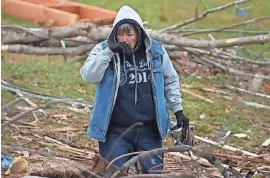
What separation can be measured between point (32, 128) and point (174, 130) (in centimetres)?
298

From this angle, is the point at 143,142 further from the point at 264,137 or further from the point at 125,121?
the point at 264,137

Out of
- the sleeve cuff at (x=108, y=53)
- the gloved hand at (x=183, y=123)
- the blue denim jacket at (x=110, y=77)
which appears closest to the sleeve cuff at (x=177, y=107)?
the gloved hand at (x=183, y=123)

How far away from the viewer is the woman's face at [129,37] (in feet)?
18.8

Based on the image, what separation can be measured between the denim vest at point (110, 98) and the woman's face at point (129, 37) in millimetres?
144

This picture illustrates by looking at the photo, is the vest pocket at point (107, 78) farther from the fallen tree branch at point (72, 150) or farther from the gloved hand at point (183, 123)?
the fallen tree branch at point (72, 150)

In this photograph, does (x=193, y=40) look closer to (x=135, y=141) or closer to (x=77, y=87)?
(x=135, y=141)

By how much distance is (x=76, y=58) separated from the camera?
40.4ft

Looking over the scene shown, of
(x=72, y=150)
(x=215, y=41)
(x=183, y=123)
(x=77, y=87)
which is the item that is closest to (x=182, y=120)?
(x=183, y=123)

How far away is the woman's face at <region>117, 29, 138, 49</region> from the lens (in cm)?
573

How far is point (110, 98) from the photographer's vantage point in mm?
5750

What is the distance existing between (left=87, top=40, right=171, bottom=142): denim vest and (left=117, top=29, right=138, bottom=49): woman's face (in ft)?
0.47

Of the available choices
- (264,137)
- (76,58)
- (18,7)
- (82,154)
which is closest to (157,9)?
Result: (18,7)

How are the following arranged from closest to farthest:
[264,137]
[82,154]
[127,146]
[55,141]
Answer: [127,146], [82,154], [55,141], [264,137]

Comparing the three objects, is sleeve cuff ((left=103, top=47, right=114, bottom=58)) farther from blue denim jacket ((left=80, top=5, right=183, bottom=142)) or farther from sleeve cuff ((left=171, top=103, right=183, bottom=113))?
sleeve cuff ((left=171, top=103, right=183, bottom=113))
